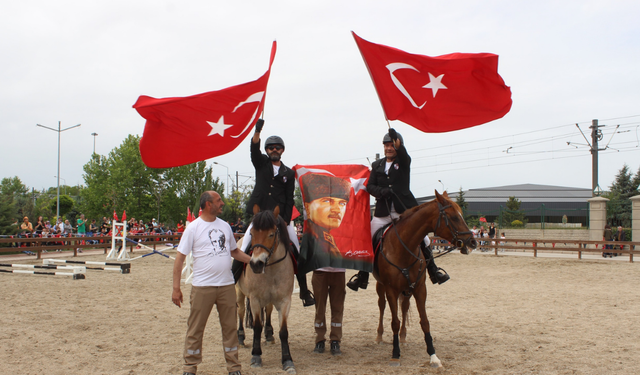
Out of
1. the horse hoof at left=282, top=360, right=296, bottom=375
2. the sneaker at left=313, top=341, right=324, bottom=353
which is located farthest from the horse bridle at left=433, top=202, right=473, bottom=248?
the horse hoof at left=282, top=360, right=296, bottom=375

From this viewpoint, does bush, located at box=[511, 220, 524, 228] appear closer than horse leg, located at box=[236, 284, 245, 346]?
No

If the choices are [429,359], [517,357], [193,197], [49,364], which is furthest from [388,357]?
[193,197]

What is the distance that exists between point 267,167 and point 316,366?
2.85 metres

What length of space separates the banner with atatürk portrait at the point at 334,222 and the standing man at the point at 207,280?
1.53 meters

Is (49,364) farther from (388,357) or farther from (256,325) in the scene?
(388,357)

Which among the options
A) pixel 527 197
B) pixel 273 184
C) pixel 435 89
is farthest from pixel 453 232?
pixel 527 197

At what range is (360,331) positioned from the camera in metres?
7.82

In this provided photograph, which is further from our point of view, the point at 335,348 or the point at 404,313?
the point at 404,313

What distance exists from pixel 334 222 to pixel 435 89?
8.83 feet

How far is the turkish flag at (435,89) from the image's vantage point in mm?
6809

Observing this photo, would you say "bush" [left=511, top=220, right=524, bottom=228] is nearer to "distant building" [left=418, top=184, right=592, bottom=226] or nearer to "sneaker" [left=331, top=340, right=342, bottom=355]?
"distant building" [left=418, top=184, right=592, bottom=226]

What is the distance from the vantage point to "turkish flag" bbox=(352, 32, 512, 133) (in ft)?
22.3

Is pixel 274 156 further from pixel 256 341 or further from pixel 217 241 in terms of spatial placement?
pixel 256 341

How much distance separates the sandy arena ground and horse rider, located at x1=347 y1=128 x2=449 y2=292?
4.09 ft
